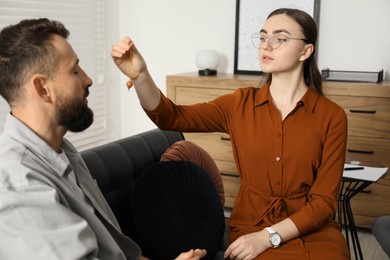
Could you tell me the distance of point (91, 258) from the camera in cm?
131

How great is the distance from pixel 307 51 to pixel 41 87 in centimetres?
109

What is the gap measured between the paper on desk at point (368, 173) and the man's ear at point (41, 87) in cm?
153

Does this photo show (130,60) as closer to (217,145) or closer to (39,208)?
(39,208)

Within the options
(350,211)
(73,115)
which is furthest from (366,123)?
(73,115)

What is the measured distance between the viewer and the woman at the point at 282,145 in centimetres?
188

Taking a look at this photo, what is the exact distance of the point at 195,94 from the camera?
3.90 m

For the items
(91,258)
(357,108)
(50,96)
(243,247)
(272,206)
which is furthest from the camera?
(357,108)

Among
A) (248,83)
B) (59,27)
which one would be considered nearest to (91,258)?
(59,27)

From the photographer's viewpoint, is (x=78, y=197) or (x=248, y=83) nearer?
(x=78, y=197)

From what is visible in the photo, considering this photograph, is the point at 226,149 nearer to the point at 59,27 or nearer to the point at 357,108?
the point at 357,108

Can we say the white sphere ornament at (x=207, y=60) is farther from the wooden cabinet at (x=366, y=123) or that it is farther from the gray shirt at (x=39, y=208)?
the gray shirt at (x=39, y=208)

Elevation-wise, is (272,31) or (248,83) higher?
(272,31)

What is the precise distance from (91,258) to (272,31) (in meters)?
1.14

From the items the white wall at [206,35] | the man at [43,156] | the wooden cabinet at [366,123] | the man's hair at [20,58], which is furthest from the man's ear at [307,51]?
the white wall at [206,35]
